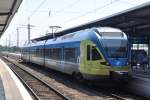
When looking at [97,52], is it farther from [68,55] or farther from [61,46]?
[61,46]

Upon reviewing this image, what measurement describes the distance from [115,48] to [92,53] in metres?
1.07

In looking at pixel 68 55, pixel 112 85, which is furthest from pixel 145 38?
pixel 112 85

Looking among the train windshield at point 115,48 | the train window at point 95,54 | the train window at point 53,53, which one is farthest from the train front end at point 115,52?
the train window at point 53,53

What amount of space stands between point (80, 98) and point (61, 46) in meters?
10.2

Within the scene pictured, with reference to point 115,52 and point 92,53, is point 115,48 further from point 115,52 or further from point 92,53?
point 92,53

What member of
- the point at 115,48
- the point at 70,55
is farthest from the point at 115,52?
the point at 70,55

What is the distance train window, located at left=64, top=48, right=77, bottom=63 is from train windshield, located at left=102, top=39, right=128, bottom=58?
3336 millimetres

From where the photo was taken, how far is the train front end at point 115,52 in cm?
1875

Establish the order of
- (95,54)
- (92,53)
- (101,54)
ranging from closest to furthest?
(101,54) < (95,54) < (92,53)

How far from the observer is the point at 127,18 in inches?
1001

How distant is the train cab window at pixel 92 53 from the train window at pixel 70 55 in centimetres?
254

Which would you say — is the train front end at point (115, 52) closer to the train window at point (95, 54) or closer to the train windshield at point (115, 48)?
the train windshield at point (115, 48)

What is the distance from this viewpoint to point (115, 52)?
19031mm

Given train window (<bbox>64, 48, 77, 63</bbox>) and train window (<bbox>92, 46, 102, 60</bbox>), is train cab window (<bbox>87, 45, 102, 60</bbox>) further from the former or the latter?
train window (<bbox>64, 48, 77, 63</bbox>)
